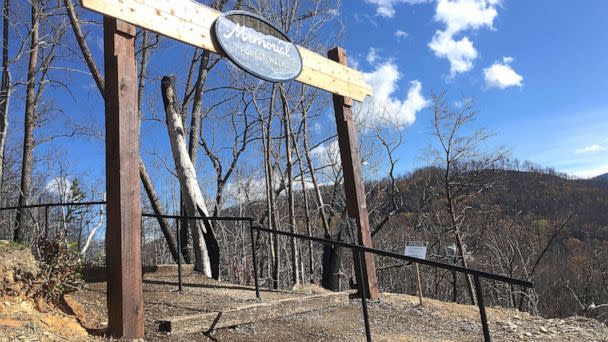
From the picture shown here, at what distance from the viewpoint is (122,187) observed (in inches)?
132

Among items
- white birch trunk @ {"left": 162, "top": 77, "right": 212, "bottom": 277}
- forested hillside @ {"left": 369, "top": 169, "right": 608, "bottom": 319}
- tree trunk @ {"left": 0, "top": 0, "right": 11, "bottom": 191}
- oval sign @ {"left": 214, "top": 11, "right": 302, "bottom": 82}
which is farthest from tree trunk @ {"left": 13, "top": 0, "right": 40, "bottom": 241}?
forested hillside @ {"left": 369, "top": 169, "right": 608, "bottom": 319}

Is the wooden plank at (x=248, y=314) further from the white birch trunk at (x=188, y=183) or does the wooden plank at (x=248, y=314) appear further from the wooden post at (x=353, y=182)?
the white birch trunk at (x=188, y=183)

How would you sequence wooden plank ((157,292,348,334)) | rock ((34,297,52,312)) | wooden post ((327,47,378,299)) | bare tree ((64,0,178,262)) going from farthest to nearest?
bare tree ((64,0,178,262))
wooden post ((327,47,378,299))
wooden plank ((157,292,348,334))
rock ((34,297,52,312))

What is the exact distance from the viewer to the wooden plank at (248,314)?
3623 millimetres

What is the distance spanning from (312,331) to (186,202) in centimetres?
415

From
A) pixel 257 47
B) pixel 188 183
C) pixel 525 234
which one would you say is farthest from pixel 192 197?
pixel 525 234

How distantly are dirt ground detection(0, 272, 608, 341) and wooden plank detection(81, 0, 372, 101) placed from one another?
2369mm

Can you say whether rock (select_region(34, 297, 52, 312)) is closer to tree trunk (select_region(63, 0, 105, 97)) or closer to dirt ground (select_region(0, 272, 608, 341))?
dirt ground (select_region(0, 272, 608, 341))

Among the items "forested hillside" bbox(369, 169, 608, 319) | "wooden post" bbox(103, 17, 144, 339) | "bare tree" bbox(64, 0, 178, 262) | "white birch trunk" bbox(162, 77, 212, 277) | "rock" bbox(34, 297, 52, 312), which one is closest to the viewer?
"wooden post" bbox(103, 17, 144, 339)

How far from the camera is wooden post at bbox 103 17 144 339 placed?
3.25 meters

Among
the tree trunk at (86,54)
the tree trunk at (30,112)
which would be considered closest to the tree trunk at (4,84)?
the tree trunk at (30,112)

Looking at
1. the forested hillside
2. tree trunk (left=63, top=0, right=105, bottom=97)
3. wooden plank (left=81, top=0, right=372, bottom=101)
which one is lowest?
the forested hillside

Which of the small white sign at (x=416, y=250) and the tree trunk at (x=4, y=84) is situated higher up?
the tree trunk at (x=4, y=84)

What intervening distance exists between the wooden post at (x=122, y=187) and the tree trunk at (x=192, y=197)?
13.3 feet
